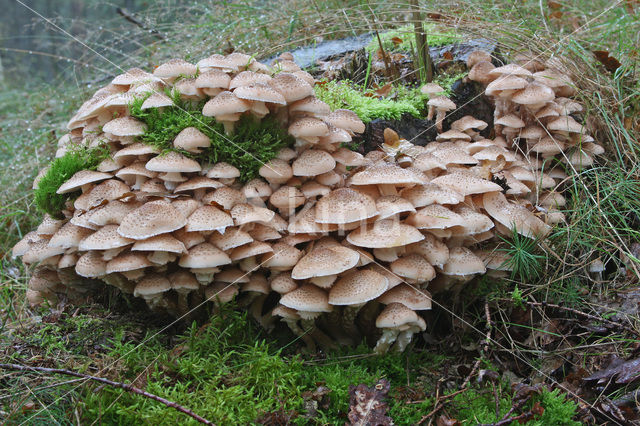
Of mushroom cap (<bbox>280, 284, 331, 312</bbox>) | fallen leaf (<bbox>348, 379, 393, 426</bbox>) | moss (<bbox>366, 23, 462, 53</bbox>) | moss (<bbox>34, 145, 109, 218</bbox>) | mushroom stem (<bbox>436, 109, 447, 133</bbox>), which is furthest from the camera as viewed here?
moss (<bbox>366, 23, 462, 53</bbox>)

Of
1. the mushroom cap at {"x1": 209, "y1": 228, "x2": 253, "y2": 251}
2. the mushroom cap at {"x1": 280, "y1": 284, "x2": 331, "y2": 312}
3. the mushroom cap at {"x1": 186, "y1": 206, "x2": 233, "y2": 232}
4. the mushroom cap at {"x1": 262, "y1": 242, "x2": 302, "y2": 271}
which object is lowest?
the mushroom cap at {"x1": 280, "y1": 284, "x2": 331, "y2": 312}

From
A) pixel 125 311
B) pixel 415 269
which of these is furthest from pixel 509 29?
pixel 125 311

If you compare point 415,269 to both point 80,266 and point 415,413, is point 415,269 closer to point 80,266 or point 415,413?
point 415,413

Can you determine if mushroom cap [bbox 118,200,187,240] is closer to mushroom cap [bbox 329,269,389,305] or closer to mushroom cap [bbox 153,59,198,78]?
mushroom cap [bbox 329,269,389,305]

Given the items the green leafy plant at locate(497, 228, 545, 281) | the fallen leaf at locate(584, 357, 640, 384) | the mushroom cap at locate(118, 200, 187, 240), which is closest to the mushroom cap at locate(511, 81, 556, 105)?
the green leafy plant at locate(497, 228, 545, 281)

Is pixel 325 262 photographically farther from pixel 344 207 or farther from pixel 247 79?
pixel 247 79

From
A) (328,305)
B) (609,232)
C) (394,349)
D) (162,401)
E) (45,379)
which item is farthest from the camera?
(609,232)

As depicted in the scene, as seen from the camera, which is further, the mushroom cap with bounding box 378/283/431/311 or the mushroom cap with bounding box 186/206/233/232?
the mushroom cap with bounding box 378/283/431/311
